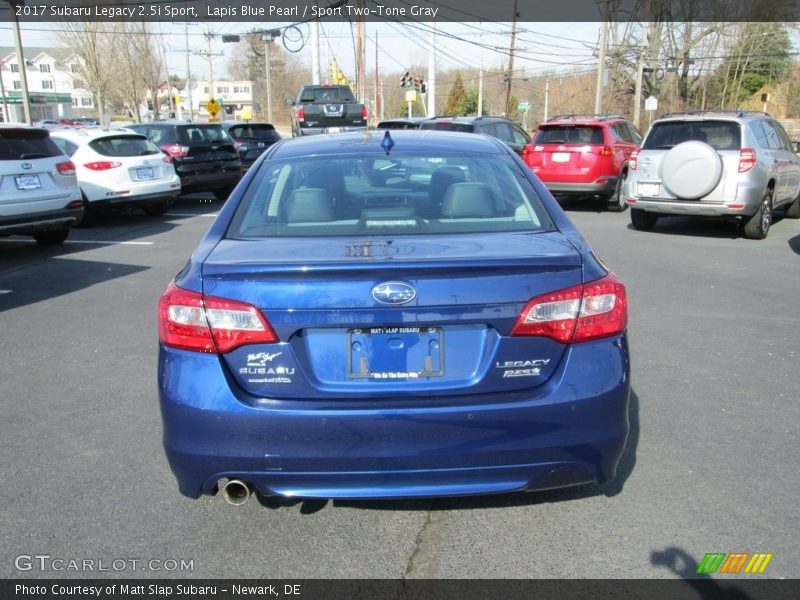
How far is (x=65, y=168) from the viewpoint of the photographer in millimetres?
9742

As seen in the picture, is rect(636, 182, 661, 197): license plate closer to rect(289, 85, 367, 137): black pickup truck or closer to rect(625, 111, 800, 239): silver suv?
rect(625, 111, 800, 239): silver suv

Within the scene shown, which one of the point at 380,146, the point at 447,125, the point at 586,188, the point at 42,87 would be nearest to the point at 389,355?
the point at 380,146

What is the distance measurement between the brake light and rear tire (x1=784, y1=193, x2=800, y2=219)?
462 inches

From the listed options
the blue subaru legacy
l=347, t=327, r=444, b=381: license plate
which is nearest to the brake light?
the blue subaru legacy

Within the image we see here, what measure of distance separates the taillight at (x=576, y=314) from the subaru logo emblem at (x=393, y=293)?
16.0 inches

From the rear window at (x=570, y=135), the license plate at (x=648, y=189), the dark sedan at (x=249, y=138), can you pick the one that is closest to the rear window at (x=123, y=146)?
the dark sedan at (x=249, y=138)

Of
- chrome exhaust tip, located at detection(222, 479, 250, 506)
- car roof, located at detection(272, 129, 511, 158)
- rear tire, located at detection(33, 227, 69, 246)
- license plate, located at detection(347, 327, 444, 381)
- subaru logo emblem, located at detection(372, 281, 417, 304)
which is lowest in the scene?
rear tire, located at detection(33, 227, 69, 246)

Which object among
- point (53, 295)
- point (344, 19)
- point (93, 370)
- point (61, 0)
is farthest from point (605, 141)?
point (61, 0)

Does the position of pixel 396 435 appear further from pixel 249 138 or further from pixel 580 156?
pixel 249 138

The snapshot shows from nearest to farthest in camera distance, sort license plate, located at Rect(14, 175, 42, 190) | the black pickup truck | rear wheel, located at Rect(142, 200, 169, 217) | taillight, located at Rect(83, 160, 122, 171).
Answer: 1. license plate, located at Rect(14, 175, 42, 190)
2. taillight, located at Rect(83, 160, 122, 171)
3. rear wheel, located at Rect(142, 200, 169, 217)
4. the black pickup truck

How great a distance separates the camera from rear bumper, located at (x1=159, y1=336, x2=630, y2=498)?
2545 mm

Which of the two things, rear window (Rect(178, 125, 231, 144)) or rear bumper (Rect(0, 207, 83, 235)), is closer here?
rear bumper (Rect(0, 207, 83, 235))

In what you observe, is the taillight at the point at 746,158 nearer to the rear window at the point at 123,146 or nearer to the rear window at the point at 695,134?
the rear window at the point at 695,134

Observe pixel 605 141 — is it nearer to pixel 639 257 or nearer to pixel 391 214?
pixel 639 257
